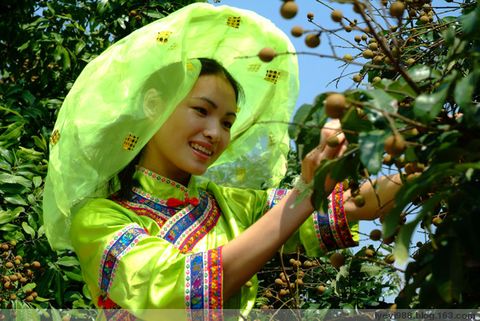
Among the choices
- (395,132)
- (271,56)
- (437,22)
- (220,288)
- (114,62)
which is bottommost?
(220,288)

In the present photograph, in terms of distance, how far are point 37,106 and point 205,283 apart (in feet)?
7.38

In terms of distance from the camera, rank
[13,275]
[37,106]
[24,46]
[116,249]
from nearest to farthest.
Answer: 1. [116,249]
2. [13,275]
3. [37,106]
4. [24,46]

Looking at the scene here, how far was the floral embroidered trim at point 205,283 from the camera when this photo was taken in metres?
1.55

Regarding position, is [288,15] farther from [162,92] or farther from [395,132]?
[162,92]

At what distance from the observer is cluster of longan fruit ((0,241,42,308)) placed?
107 inches

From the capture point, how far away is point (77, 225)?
1769 mm

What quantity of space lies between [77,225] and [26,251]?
1.27 meters

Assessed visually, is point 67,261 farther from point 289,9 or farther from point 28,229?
point 289,9

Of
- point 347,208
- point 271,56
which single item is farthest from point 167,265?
point 271,56

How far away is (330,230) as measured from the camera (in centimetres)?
175

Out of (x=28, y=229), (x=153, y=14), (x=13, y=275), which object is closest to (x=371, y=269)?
(x=13, y=275)

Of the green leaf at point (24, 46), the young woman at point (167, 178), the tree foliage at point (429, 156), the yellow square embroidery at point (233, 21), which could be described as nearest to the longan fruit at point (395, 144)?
the tree foliage at point (429, 156)

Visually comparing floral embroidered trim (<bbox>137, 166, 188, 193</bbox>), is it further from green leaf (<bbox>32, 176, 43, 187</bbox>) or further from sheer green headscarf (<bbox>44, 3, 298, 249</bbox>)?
green leaf (<bbox>32, 176, 43, 187</bbox>)

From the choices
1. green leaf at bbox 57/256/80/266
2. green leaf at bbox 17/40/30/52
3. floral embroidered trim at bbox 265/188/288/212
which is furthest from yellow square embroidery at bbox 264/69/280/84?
green leaf at bbox 17/40/30/52
